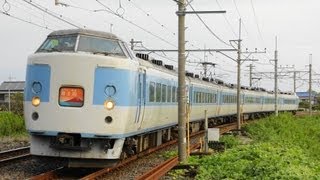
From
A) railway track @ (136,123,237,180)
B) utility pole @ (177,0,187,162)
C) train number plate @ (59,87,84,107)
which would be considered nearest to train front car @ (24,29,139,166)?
train number plate @ (59,87,84,107)

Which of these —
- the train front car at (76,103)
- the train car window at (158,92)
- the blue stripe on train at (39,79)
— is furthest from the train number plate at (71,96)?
the train car window at (158,92)

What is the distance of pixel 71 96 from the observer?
11914mm

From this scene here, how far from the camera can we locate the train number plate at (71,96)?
11883mm

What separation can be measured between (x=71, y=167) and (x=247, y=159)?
4.56 m

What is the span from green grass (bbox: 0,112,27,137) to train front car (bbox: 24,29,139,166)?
13.1m

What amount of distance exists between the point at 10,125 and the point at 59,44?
13.9 metres

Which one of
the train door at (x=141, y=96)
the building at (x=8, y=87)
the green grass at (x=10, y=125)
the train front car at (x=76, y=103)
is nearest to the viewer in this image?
the train front car at (x=76, y=103)

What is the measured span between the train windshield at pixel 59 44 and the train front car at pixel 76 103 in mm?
257

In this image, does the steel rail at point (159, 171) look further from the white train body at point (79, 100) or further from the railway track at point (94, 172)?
the white train body at point (79, 100)

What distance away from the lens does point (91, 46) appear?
41.3 ft

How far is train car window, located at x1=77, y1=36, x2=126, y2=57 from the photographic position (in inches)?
492

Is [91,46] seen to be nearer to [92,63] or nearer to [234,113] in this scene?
[92,63]

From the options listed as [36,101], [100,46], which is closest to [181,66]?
[100,46]

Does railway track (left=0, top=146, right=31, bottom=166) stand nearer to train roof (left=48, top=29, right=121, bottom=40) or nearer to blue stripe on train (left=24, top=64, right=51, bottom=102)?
blue stripe on train (left=24, top=64, right=51, bottom=102)
